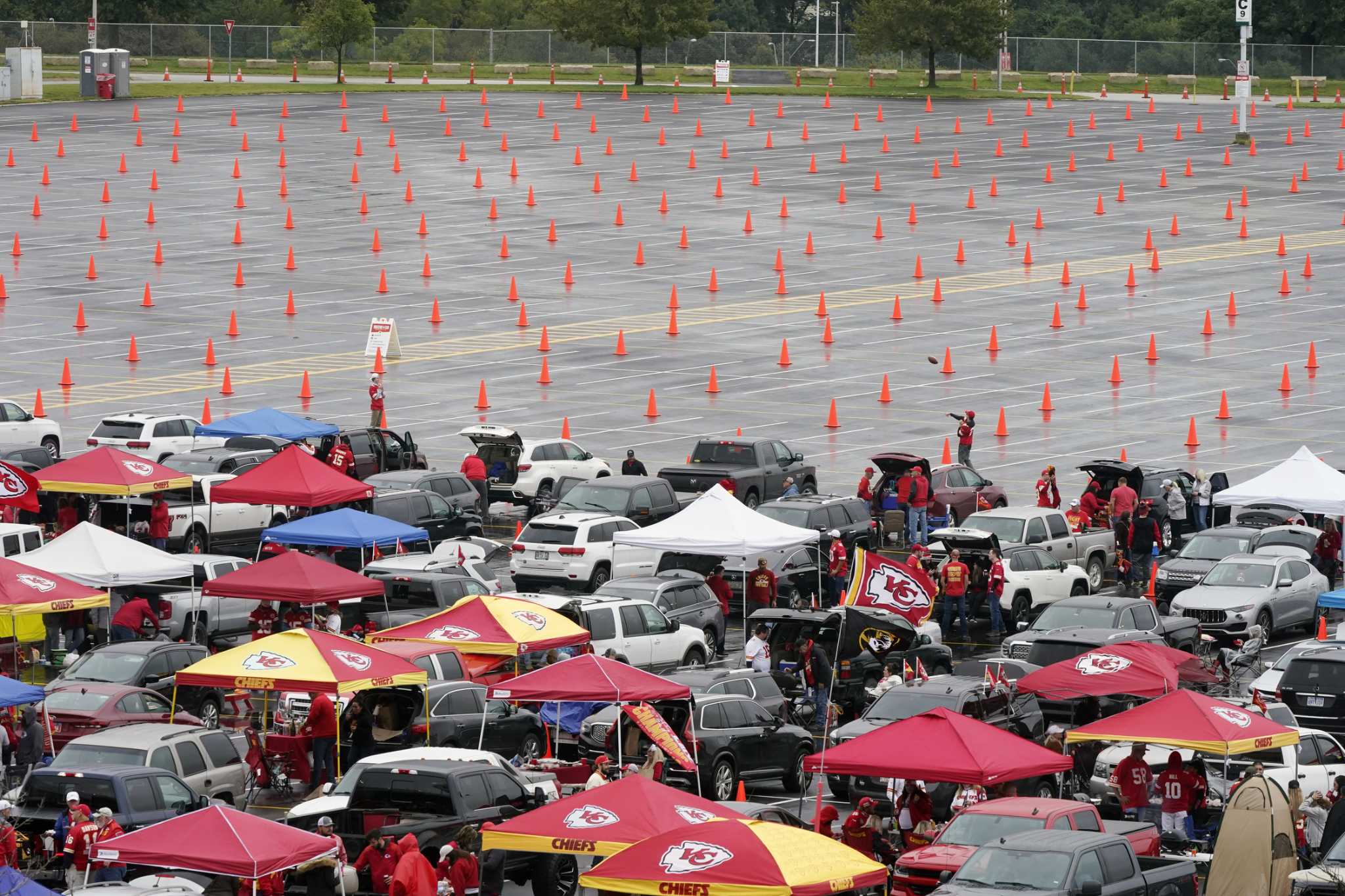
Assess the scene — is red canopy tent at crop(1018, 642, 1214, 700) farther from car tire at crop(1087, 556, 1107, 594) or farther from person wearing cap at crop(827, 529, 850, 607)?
car tire at crop(1087, 556, 1107, 594)

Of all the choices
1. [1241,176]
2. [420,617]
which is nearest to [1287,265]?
[1241,176]

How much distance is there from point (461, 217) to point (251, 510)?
32.3 metres

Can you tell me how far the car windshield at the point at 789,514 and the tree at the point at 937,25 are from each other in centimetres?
6236

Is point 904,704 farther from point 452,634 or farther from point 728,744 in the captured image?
point 452,634

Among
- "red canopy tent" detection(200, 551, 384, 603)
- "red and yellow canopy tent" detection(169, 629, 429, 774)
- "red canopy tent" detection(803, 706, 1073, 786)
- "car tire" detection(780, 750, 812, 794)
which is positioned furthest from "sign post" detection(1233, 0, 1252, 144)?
"red canopy tent" detection(803, 706, 1073, 786)

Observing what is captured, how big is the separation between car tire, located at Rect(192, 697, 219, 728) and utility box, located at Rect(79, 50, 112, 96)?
66675 mm

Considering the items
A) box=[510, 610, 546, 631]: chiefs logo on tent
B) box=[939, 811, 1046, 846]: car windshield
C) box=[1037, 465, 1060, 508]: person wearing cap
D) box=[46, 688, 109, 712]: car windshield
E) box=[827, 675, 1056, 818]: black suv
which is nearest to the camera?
box=[939, 811, 1046, 846]: car windshield

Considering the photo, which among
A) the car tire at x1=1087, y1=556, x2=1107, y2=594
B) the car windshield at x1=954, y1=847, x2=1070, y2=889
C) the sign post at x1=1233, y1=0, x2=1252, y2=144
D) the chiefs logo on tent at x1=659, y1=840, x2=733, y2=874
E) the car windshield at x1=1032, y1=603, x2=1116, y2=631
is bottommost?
the car tire at x1=1087, y1=556, x2=1107, y2=594

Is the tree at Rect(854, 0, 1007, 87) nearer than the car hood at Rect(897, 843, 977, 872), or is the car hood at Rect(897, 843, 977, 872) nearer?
the car hood at Rect(897, 843, 977, 872)

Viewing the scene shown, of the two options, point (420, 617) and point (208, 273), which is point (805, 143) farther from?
point (420, 617)

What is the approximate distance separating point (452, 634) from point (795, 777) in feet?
14.1

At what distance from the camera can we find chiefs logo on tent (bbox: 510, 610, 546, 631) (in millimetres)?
24500

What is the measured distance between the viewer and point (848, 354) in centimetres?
5228

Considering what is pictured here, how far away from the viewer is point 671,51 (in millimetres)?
110625
